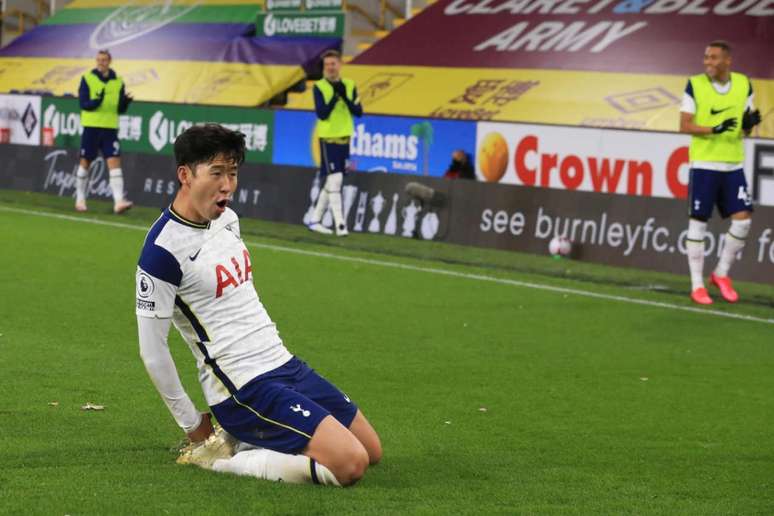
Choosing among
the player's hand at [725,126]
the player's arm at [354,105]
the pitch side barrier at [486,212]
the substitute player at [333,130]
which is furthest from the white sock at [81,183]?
the player's hand at [725,126]

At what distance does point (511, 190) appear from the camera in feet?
54.8

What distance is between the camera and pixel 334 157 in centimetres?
1778

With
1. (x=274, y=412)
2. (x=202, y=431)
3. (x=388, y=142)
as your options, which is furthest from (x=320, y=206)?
Result: (x=274, y=412)

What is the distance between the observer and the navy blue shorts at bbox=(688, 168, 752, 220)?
506 inches

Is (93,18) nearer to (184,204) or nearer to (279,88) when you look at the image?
(279,88)

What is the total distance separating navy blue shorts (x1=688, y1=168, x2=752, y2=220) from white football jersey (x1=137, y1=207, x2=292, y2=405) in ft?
23.9

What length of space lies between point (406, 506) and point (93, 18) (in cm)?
3003

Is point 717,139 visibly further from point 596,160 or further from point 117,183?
point 117,183

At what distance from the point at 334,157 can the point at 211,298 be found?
38.4ft

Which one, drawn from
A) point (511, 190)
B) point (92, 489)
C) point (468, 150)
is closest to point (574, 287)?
Answer: point (511, 190)

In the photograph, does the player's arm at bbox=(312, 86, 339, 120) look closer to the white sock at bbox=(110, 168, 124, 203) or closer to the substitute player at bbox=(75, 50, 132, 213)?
the substitute player at bbox=(75, 50, 132, 213)

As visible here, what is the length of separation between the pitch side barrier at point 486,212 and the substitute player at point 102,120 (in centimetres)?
128

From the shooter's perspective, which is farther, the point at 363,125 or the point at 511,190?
the point at 363,125

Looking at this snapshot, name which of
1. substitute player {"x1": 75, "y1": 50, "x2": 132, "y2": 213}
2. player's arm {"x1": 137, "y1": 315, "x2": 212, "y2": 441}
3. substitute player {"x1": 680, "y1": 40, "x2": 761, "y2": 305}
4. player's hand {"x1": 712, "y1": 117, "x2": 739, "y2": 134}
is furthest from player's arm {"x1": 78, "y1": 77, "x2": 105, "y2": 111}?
player's arm {"x1": 137, "y1": 315, "x2": 212, "y2": 441}
